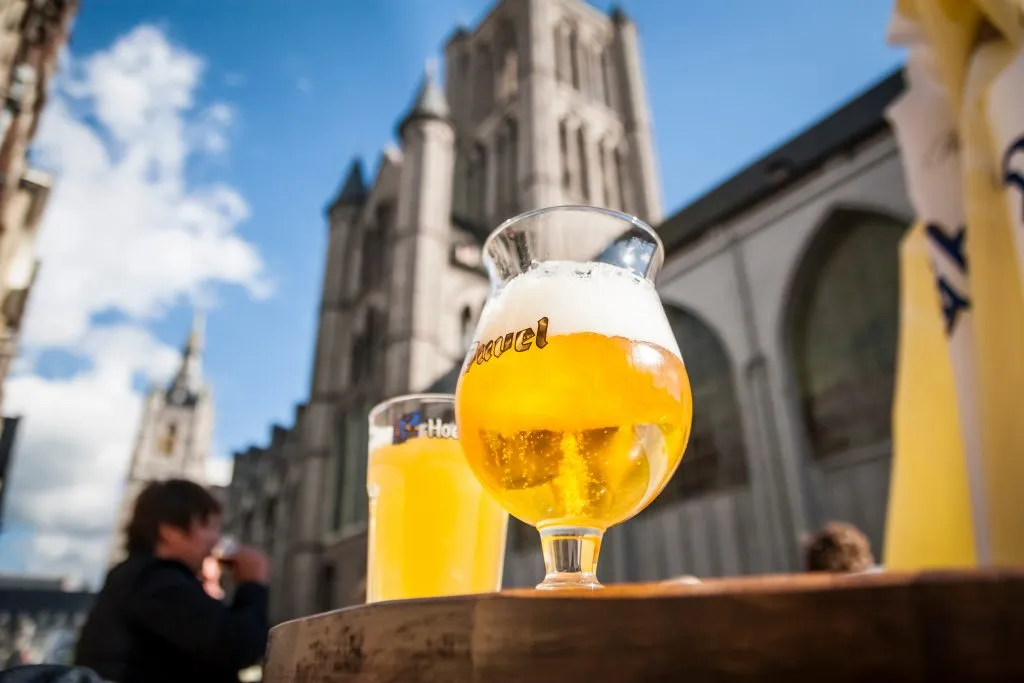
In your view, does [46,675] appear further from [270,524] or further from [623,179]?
[270,524]

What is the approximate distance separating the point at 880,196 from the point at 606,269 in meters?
10.1

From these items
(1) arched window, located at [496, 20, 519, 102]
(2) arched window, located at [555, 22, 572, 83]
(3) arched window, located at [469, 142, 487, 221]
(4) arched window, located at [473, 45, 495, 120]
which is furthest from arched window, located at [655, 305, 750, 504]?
(4) arched window, located at [473, 45, 495, 120]

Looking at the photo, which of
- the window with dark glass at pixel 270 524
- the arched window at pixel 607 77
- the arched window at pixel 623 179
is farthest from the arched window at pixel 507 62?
the window with dark glass at pixel 270 524

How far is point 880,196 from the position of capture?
9.43 m

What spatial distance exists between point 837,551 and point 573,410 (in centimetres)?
299

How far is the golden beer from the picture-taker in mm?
720

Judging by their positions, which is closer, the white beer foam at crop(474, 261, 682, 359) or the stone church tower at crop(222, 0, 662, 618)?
the white beer foam at crop(474, 261, 682, 359)

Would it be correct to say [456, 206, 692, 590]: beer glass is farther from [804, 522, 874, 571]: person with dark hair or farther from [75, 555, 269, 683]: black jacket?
[804, 522, 874, 571]: person with dark hair

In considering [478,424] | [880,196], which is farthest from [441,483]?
[880,196]

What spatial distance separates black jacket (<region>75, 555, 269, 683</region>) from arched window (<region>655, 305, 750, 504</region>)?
30.6 feet

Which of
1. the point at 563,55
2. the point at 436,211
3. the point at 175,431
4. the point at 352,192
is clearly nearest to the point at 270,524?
the point at 352,192

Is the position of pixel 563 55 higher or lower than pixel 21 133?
higher

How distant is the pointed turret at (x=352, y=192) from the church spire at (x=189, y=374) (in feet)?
125

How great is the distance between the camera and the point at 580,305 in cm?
78
